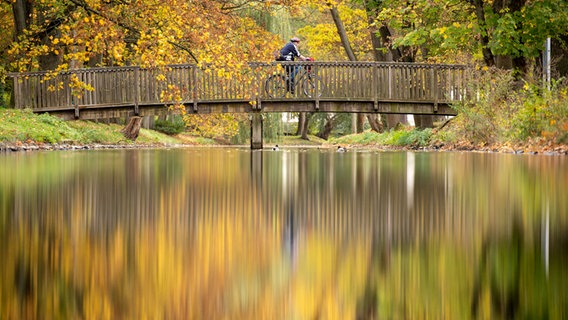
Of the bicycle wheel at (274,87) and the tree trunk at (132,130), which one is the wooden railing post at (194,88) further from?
the tree trunk at (132,130)

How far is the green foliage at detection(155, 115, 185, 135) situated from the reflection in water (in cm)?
4456

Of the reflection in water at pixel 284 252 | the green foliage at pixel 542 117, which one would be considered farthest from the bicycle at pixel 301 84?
the reflection in water at pixel 284 252

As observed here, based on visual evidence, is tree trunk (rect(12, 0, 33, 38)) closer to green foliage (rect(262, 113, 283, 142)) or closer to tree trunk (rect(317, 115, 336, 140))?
green foliage (rect(262, 113, 283, 142))

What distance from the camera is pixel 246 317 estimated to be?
2953mm

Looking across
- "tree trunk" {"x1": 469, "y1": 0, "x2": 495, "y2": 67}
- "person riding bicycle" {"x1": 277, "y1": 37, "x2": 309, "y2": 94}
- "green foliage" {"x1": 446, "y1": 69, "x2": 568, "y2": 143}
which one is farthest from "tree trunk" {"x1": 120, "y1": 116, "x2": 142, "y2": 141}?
"tree trunk" {"x1": 469, "y1": 0, "x2": 495, "y2": 67}

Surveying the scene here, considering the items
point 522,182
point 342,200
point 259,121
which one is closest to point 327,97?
point 259,121

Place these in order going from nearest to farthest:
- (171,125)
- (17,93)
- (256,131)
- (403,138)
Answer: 1. (403,138)
2. (256,131)
3. (17,93)
4. (171,125)

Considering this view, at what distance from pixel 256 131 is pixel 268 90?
5.42 feet

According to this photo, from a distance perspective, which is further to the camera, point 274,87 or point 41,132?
point 274,87

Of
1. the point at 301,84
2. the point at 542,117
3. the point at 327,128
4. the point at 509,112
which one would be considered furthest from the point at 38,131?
the point at 327,128

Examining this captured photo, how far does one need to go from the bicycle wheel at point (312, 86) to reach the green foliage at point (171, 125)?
23.8 meters

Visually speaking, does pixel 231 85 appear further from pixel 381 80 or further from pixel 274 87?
pixel 381 80

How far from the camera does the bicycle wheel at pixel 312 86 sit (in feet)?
99.6

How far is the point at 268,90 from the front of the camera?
3006 cm
